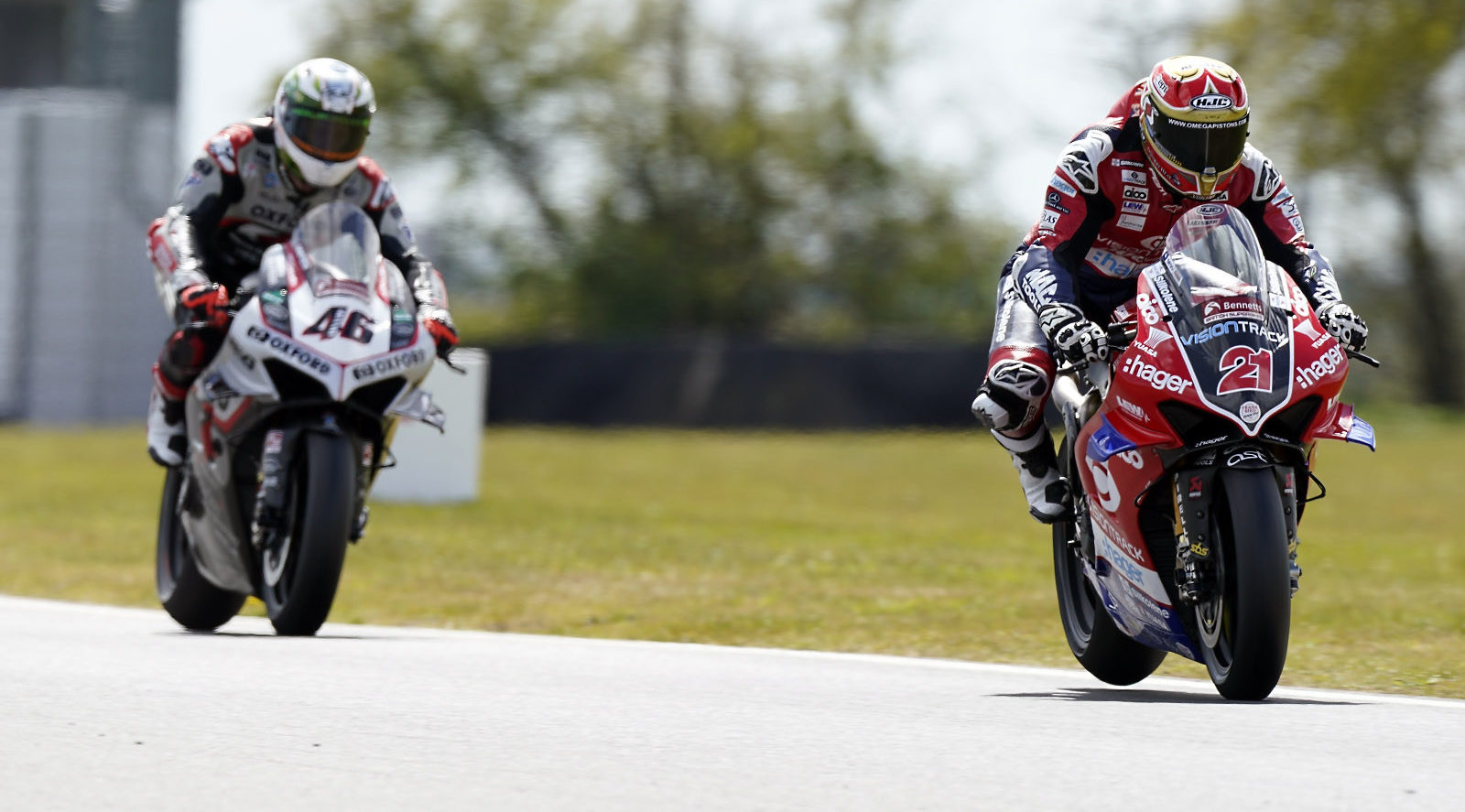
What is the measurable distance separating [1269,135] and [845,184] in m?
7.08

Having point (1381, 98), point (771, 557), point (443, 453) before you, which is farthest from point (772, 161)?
point (771, 557)

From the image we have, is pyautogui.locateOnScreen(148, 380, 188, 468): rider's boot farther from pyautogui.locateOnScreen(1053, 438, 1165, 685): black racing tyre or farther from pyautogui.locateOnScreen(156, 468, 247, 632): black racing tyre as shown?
pyautogui.locateOnScreen(1053, 438, 1165, 685): black racing tyre

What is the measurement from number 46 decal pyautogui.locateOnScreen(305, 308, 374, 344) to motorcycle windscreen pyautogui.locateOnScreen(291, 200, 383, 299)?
115mm

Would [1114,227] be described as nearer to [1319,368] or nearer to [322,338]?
[1319,368]

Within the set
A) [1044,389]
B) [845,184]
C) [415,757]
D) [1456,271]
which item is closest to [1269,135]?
[1456,271]

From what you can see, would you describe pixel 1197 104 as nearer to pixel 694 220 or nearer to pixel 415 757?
pixel 415 757

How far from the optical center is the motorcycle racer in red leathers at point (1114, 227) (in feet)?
22.2

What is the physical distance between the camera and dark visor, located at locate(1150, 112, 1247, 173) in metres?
6.77

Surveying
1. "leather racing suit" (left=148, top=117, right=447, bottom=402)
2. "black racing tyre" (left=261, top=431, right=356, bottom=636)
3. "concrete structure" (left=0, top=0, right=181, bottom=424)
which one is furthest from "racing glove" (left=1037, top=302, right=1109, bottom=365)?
"concrete structure" (left=0, top=0, right=181, bottom=424)

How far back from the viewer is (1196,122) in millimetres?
6762

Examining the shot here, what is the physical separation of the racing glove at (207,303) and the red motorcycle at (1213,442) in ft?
11.0

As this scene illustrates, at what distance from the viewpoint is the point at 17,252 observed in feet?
113

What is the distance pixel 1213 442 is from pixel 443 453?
448 inches

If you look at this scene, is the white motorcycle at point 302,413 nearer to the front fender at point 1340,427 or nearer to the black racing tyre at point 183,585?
the black racing tyre at point 183,585
